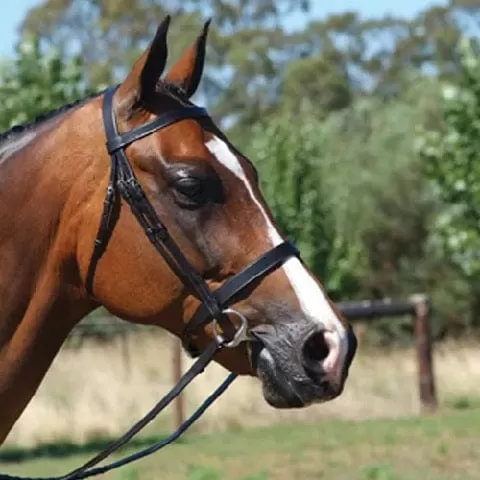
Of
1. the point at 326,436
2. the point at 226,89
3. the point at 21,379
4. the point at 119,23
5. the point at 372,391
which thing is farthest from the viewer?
the point at 226,89

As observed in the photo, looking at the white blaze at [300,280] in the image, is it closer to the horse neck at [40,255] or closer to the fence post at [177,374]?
the horse neck at [40,255]

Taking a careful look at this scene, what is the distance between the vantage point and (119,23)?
3897 cm

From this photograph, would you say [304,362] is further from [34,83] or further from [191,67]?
[34,83]

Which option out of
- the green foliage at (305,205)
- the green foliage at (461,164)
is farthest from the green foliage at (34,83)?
the green foliage at (305,205)

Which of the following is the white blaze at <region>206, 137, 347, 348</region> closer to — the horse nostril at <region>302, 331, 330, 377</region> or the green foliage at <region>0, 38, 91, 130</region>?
the horse nostril at <region>302, 331, 330, 377</region>

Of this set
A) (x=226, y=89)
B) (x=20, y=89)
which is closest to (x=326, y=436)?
(x=20, y=89)

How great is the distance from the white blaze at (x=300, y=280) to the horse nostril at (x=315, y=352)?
38 mm

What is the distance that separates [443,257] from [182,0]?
16872mm

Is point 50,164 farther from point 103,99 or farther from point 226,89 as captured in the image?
point 226,89

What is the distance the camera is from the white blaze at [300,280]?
3.23 m

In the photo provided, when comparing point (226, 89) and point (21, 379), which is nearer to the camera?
point (21, 379)

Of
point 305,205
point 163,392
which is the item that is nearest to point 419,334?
point 163,392

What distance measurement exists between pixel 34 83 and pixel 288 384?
14.1 meters

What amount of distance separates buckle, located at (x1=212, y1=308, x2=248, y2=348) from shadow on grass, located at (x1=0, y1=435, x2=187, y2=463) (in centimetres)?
966
